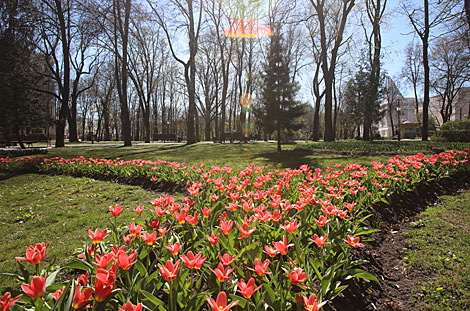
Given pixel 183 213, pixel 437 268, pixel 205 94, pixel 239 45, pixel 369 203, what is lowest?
pixel 437 268

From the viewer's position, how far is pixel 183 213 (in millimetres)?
2043

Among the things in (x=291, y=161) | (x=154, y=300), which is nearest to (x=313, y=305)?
(x=154, y=300)

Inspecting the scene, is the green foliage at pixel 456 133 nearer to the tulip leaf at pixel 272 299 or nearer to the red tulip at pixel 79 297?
the tulip leaf at pixel 272 299

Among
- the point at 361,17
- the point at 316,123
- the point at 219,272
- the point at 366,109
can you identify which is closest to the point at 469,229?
the point at 219,272

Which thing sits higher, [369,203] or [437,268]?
[369,203]

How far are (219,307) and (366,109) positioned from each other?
2030 cm

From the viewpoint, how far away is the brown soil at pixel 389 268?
6.00ft

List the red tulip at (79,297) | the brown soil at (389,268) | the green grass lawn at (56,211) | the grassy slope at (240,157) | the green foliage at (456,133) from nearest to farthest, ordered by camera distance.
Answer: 1. the red tulip at (79,297)
2. the brown soil at (389,268)
3. the green grass lawn at (56,211)
4. the grassy slope at (240,157)
5. the green foliage at (456,133)

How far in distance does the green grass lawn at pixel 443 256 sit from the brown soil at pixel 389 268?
0.27 feet

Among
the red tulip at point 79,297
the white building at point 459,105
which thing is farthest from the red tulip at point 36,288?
the white building at point 459,105

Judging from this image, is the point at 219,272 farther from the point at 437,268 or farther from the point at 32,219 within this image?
the point at 32,219

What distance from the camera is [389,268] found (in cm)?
233

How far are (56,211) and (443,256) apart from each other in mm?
5458

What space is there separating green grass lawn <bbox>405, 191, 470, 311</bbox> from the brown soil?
84mm
